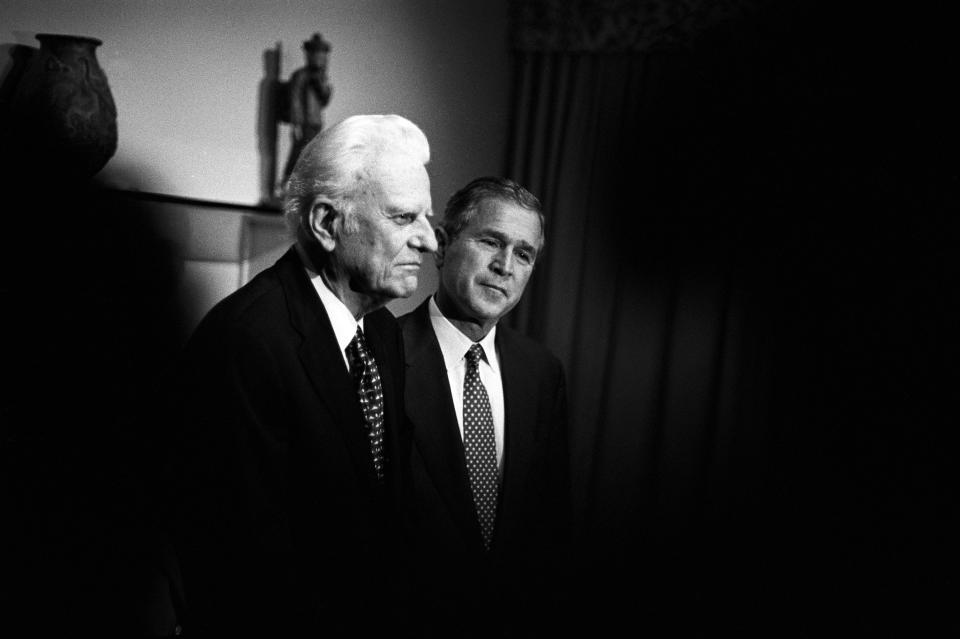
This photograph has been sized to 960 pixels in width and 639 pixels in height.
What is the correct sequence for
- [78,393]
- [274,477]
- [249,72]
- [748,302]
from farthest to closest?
1. [748,302]
2. [249,72]
3. [78,393]
4. [274,477]

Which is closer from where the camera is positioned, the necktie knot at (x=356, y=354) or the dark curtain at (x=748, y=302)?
the necktie knot at (x=356, y=354)

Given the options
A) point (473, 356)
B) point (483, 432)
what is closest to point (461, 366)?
point (473, 356)

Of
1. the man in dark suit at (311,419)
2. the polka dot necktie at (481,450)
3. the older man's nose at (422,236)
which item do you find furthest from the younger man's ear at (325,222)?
the polka dot necktie at (481,450)

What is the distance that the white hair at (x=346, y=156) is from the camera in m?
1.65

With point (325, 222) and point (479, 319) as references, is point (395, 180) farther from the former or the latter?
point (479, 319)

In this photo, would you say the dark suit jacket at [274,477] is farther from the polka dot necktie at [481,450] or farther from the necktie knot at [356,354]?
the polka dot necktie at [481,450]

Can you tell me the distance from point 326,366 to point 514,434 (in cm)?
57

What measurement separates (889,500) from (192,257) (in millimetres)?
1971

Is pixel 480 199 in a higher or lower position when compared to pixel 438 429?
higher

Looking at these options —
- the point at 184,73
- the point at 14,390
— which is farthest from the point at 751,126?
the point at 14,390

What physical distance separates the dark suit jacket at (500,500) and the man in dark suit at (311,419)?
17 centimetres

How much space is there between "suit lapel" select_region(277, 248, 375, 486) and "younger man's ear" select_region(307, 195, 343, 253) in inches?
3.2

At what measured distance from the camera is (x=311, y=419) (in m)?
1.53

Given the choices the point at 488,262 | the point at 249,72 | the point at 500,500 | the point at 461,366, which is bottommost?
the point at 500,500
